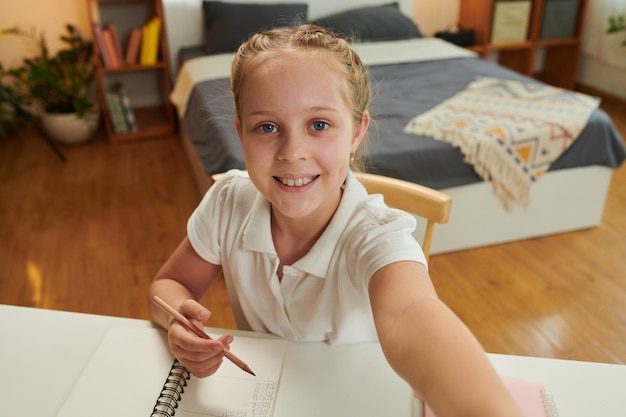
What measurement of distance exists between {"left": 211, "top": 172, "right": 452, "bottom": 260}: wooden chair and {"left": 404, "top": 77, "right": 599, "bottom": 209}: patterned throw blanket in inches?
44.1

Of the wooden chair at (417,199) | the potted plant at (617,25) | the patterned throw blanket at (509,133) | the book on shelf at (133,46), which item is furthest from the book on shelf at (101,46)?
the potted plant at (617,25)

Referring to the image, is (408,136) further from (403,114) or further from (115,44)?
(115,44)

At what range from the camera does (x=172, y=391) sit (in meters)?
0.77

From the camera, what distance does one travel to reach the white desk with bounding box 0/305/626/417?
0.76 m

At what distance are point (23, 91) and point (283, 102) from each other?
3.35m

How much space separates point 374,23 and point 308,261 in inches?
114

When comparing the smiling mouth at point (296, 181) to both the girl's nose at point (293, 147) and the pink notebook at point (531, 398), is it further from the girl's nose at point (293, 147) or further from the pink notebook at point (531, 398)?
the pink notebook at point (531, 398)

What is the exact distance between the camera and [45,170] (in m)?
3.19

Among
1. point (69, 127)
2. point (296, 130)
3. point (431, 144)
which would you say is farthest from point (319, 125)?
point (69, 127)

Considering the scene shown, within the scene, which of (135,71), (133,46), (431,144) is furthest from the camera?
(135,71)

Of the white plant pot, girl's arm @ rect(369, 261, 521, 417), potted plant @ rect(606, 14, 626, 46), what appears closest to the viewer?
girl's arm @ rect(369, 261, 521, 417)

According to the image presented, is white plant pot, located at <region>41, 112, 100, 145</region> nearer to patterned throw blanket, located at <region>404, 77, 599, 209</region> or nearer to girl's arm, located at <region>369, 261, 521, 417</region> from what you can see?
patterned throw blanket, located at <region>404, 77, 599, 209</region>

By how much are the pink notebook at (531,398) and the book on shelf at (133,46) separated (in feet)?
10.5

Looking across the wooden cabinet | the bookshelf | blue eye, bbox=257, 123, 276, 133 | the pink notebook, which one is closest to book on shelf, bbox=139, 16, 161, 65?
the bookshelf
